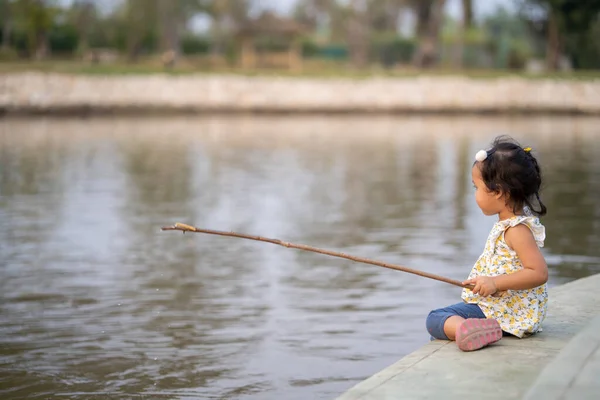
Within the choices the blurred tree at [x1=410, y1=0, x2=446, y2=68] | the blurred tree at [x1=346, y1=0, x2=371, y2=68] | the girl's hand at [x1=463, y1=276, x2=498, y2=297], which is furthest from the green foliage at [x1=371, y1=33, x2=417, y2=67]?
the girl's hand at [x1=463, y1=276, x2=498, y2=297]

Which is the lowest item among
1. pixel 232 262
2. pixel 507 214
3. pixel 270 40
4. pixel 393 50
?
pixel 232 262

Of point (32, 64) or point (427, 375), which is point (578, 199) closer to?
point (427, 375)

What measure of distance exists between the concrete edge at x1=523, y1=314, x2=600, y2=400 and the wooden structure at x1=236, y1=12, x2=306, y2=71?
5287 cm

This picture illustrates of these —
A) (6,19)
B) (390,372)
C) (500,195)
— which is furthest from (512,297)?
(6,19)

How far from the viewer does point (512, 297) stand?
4719mm

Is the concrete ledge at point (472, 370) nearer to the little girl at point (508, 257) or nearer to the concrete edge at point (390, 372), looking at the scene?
the concrete edge at point (390, 372)

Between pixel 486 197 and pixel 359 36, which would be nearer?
pixel 486 197

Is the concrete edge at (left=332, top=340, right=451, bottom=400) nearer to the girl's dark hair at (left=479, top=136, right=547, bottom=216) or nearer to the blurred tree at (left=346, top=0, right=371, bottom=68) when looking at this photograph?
the girl's dark hair at (left=479, top=136, right=547, bottom=216)

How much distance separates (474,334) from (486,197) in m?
0.71

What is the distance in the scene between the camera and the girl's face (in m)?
4.75

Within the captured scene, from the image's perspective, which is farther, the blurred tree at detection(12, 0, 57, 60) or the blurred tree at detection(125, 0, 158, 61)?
the blurred tree at detection(125, 0, 158, 61)

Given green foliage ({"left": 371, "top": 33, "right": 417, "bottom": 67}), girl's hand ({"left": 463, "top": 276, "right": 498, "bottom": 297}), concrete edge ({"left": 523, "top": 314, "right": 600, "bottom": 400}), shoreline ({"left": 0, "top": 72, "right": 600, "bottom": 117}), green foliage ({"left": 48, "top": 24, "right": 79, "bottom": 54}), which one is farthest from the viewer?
green foliage ({"left": 371, "top": 33, "right": 417, "bottom": 67})

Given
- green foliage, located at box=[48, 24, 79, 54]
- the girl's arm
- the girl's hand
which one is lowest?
the girl's hand

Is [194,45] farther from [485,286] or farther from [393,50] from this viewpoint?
[485,286]
